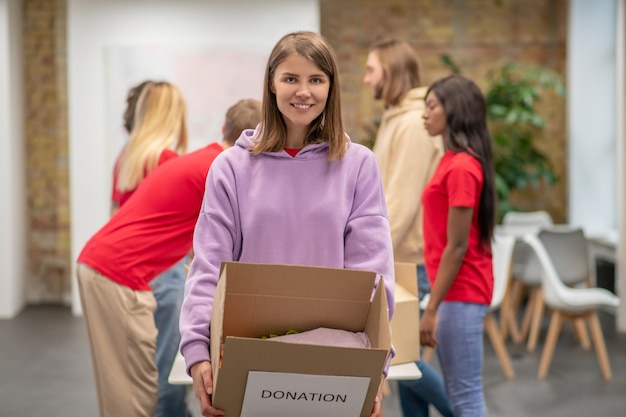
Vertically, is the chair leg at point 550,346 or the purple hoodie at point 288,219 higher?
the purple hoodie at point 288,219

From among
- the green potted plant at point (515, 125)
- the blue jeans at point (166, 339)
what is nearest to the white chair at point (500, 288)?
the green potted plant at point (515, 125)

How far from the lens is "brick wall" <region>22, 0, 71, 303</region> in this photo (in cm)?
763

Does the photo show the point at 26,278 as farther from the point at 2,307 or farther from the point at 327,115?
the point at 327,115

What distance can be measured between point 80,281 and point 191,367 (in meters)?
1.30

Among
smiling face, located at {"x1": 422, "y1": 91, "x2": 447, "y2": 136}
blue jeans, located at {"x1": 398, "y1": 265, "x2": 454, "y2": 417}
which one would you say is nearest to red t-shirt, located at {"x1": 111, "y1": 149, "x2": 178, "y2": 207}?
smiling face, located at {"x1": 422, "y1": 91, "x2": 447, "y2": 136}

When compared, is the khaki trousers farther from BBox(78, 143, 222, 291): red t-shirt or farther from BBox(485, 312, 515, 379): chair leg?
BBox(485, 312, 515, 379): chair leg

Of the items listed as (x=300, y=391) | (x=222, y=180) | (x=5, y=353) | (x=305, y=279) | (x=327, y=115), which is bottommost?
(x=5, y=353)

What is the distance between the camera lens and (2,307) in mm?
7160

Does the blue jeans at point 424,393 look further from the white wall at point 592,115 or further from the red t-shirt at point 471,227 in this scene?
the white wall at point 592,115

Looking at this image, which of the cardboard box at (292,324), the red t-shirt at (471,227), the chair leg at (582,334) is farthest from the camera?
the chair leg at (582,334)

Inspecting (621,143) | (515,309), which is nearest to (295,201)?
(515,309)

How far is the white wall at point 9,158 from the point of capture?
23.3 feet

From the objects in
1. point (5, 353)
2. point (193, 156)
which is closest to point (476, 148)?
point (193, 156)

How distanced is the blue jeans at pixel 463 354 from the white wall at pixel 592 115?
4.95m
